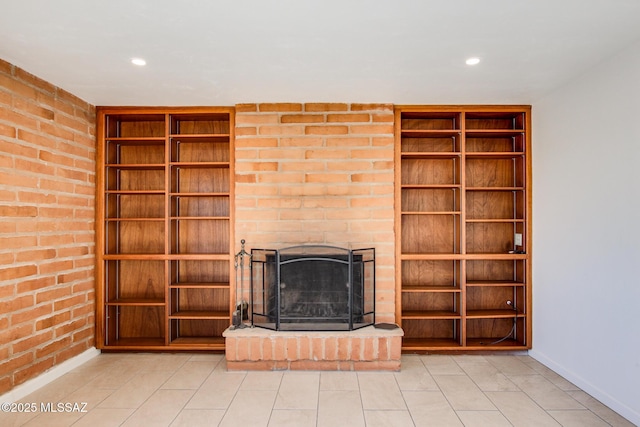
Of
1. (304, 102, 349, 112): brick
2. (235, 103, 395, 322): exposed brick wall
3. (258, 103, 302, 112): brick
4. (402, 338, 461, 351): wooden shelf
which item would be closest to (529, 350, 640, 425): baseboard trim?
(402, 338, 461, 351): wooden shelf

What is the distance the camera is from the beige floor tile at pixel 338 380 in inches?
111

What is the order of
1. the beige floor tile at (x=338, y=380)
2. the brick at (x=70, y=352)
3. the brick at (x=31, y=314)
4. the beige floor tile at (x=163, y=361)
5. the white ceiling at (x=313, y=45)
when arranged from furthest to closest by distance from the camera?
1. the beige floor tile at (x=163, y=361)
2. the brick at (x=70, y=352)
3. the beige floor tile at (x=338, y=380)
4. the brick at (x=31, y=314)
5. the white ceiling at (x=313, y=45)

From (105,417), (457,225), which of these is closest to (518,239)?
(457,225)

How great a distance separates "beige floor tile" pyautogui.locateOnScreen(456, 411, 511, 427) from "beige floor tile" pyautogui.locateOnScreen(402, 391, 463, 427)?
50 millimetres

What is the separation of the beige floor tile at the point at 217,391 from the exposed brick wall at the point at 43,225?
4.18 ft

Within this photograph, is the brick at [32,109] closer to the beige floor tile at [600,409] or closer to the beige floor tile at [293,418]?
the beige floor tile at [293,418]

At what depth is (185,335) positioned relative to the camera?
12.5 feet

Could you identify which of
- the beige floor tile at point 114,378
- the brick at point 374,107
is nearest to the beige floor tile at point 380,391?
the beige floor tile at point 114,378

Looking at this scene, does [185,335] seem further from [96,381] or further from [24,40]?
[24,40]

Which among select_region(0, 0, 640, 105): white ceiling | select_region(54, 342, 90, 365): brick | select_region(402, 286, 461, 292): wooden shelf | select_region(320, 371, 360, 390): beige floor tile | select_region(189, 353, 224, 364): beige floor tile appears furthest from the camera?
select_region(402, 286, 461, 292): wooden shelf

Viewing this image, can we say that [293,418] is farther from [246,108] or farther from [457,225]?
[246,108]

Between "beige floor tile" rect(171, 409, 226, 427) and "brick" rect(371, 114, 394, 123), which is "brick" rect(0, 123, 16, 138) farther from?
"brick" rect(371, 114, 394, 123)

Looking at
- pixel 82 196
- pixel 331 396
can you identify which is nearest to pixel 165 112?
pixel 82 196

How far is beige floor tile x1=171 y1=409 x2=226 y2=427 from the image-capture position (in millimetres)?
2309
